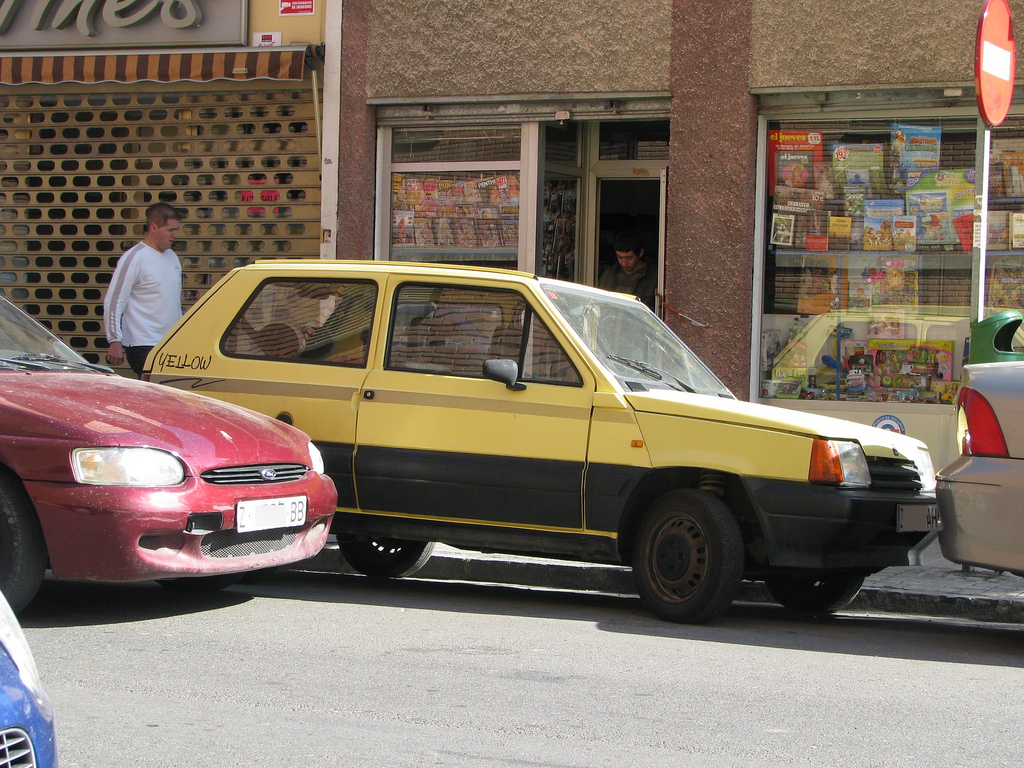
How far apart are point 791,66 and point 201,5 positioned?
18.0 feet

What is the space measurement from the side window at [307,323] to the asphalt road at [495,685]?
4.21 feet

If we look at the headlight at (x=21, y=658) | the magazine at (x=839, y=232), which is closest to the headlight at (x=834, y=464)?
the headlight at (x=21, y=658)

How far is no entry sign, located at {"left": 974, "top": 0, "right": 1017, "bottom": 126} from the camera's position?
7641 mm

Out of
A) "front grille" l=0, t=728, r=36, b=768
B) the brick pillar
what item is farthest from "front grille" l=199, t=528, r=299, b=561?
the brick pillar

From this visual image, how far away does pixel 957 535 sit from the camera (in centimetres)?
580

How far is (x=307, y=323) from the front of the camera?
7.14 m

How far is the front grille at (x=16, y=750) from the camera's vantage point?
2508 millimetres

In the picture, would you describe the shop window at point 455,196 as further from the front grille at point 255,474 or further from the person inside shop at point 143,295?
the front grille at point 255,474

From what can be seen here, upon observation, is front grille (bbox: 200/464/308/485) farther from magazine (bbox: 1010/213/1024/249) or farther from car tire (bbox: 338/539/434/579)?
magazine (bbox: 1010/213/1024/249)

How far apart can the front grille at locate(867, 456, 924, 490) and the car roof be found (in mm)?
1913

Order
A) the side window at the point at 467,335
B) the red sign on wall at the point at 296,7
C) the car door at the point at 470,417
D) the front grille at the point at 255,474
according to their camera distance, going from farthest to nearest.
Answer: the red sign on wall at the point at 296,7 < the side window at the point at 467,335 < the car door at the point at 470,417 < the front grille at the point at 255,474

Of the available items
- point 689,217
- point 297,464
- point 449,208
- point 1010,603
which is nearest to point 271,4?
point 449,208

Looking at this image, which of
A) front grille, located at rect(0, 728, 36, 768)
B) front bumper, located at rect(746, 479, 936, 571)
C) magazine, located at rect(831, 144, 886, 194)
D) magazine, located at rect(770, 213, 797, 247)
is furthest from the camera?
magazine, located at rect(770, 213, 797, 247)

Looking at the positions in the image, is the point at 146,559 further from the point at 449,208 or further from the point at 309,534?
the point at 449,208
